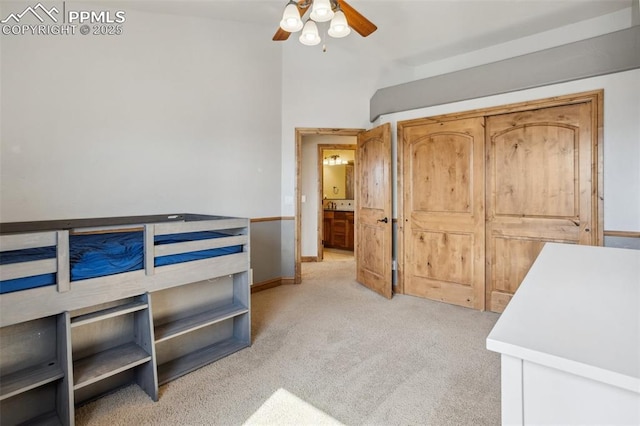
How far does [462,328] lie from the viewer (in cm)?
276

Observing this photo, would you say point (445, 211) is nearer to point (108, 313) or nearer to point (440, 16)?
point (440, 16)

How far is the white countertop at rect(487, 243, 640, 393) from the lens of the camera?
1.92 ft

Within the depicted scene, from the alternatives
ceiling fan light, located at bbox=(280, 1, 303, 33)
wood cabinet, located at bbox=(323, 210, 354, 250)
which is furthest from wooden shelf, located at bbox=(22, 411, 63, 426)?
wood cabinet, located at bbox=(323, 210, 354, 250)

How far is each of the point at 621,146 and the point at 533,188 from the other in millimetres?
674

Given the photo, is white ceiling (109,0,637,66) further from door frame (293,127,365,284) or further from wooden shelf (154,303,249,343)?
wooden shelf (154,303,249,343)

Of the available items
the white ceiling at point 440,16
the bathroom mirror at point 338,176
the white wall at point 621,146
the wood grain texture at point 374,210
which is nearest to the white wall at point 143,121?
the white ceiling at point 440,16

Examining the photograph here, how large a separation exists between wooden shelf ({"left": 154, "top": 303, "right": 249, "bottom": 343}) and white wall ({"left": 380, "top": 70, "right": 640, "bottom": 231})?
3.08m

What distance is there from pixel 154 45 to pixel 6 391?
279 cm

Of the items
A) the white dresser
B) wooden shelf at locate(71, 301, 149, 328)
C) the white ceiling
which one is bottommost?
wooden shelf at locate(71, 301, 149, 328)

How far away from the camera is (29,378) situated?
1452 millimetres

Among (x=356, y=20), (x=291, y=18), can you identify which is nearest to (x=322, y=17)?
A: (x=291, y=18)

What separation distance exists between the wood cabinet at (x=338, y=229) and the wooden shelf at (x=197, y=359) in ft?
14.3

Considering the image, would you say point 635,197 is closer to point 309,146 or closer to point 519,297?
point 519,297

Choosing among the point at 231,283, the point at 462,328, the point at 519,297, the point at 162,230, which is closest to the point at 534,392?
the point at 519,297
